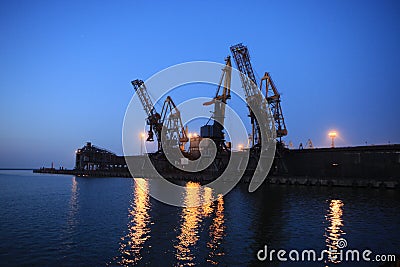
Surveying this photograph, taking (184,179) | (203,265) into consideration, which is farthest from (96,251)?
(184,179)

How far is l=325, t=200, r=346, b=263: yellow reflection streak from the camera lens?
52.2 feet

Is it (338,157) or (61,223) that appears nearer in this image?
(61,223)

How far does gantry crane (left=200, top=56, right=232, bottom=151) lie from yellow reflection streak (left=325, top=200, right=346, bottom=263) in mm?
43902

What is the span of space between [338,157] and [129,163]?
294 ft

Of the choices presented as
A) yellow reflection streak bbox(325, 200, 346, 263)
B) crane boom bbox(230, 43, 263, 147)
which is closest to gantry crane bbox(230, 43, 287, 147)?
crane boom bbox(230, 43, 263, 147)

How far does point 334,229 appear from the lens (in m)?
21.3

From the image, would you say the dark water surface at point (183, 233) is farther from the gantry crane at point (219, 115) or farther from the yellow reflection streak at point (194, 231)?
the gantry crane at point (219, 115)

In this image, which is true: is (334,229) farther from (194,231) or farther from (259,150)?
(259,150)

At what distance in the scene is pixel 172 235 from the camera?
63.6ft

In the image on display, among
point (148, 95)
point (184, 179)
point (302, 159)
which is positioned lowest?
point (184, 179)

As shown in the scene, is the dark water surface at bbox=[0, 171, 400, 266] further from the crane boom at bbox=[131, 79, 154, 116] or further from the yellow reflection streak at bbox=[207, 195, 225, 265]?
the crane boom at bbox=[131, 79, 154, 116]

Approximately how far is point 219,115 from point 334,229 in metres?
54.7

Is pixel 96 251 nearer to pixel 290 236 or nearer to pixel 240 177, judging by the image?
pixel 290 236

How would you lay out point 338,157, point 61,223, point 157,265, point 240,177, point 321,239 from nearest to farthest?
1. point 157,265
2. point 321,239
3. point 61,223
4. point 338,157
5. point 240,177
